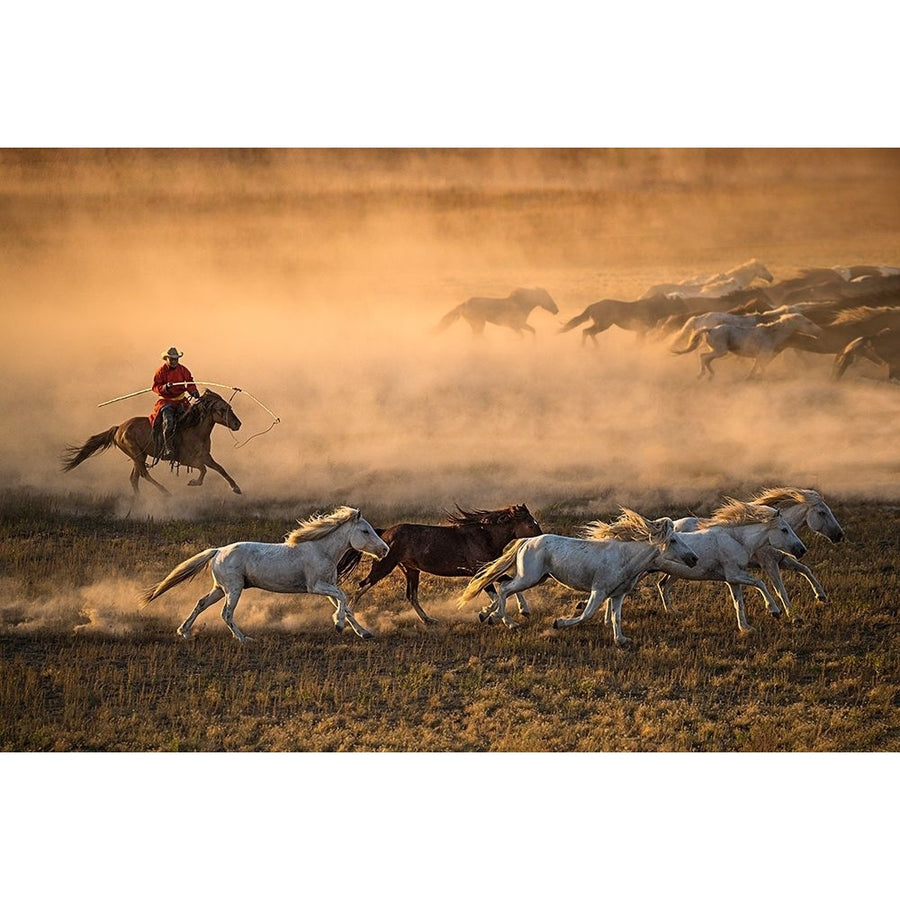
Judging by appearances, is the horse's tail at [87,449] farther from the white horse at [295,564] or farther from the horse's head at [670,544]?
the horse's head at [670,544]

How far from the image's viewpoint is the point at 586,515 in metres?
7.74

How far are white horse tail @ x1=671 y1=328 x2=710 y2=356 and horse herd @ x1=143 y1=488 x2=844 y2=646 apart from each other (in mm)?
887

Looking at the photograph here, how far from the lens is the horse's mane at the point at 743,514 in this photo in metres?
7.68

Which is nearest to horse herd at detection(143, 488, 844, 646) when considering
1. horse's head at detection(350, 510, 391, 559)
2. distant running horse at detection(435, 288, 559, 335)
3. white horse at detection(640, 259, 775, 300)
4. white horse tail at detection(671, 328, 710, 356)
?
horse's head at detection(350, 510, 391, 559)

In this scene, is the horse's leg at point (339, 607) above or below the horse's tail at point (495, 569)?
below

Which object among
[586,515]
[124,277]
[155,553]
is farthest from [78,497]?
[586,515]

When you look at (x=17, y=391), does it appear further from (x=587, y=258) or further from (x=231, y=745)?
(x=587, y=258)

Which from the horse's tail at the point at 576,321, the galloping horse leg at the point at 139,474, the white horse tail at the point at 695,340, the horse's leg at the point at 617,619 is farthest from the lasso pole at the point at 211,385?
the white horse tail at the point at 695,340

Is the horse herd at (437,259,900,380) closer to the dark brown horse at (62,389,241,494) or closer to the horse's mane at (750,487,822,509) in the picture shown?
the horse's mane at (750,487,822,509)

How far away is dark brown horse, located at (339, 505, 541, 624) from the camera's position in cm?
766

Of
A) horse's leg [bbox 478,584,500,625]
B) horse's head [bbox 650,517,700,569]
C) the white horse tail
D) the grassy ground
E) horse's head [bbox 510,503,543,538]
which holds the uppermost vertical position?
the white horse tail

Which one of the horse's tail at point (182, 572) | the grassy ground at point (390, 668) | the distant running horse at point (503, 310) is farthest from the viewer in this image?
the distant running horse at point (503, 310)

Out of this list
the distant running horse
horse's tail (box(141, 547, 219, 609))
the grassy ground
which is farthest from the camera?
the distant running horse

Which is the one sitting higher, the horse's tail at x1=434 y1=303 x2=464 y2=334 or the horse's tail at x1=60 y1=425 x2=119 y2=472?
the horse's tail at x1=434 y1=303 x2=464 y2=334
